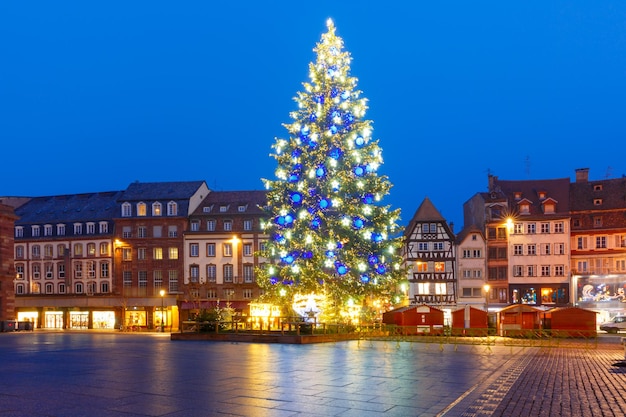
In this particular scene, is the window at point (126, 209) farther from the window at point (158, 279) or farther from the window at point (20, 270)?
the window at point (20, 270)

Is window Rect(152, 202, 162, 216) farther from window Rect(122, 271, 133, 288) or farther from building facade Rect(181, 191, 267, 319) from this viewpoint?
window Rect(122, 271, 133, 288)

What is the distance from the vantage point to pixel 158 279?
3007 inches

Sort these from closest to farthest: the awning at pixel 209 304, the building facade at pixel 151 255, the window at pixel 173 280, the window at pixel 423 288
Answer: the window at pixel 423 288
the awning at pixel 209 304
the building facade at pixel 151 255
the window at pixel 173 280

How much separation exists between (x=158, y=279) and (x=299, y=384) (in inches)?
2546

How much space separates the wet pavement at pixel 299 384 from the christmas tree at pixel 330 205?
8.04 metres

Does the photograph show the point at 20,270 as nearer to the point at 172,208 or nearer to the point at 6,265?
the point at 172,208

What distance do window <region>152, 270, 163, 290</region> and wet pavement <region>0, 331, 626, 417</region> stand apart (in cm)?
5380

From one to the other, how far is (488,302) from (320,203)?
44840 millimetres

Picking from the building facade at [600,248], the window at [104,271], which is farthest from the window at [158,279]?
the building facade at [600,248]

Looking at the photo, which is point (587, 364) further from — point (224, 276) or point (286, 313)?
point (224, 276)

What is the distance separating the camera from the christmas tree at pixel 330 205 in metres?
30.5

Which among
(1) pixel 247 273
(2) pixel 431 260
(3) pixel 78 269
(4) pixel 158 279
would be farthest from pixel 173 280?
(2) pixel 431 260

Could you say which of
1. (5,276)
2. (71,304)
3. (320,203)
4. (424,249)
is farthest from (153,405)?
(71,304)

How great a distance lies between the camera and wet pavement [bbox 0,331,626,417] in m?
11.2
